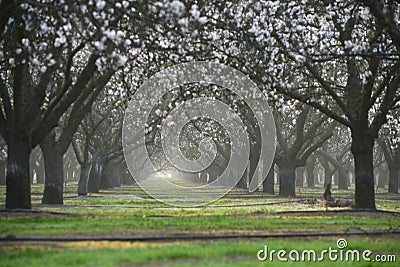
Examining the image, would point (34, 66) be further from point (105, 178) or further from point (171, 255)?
point (105, 178)

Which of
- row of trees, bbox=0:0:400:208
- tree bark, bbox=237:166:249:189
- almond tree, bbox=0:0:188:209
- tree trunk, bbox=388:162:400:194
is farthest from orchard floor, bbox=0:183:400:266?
tree bark, bbox=237:166:249:189

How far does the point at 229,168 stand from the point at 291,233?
147ft

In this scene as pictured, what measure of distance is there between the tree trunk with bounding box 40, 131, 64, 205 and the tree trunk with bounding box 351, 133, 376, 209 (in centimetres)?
1220

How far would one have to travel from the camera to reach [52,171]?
83.1 ft

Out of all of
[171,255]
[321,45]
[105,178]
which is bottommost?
[171,255]

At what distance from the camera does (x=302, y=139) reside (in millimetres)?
35750

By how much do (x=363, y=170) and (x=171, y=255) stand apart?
46.9 feet

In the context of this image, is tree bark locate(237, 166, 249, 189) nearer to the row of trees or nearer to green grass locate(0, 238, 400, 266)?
the row of trees

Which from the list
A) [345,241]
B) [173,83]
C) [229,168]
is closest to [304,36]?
[173,83]

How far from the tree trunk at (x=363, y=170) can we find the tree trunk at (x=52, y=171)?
12204 mm

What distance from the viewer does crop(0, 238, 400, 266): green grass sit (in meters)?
8.48

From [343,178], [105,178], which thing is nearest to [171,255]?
[105,178]

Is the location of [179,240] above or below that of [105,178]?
below

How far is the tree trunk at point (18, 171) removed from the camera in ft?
60.0
